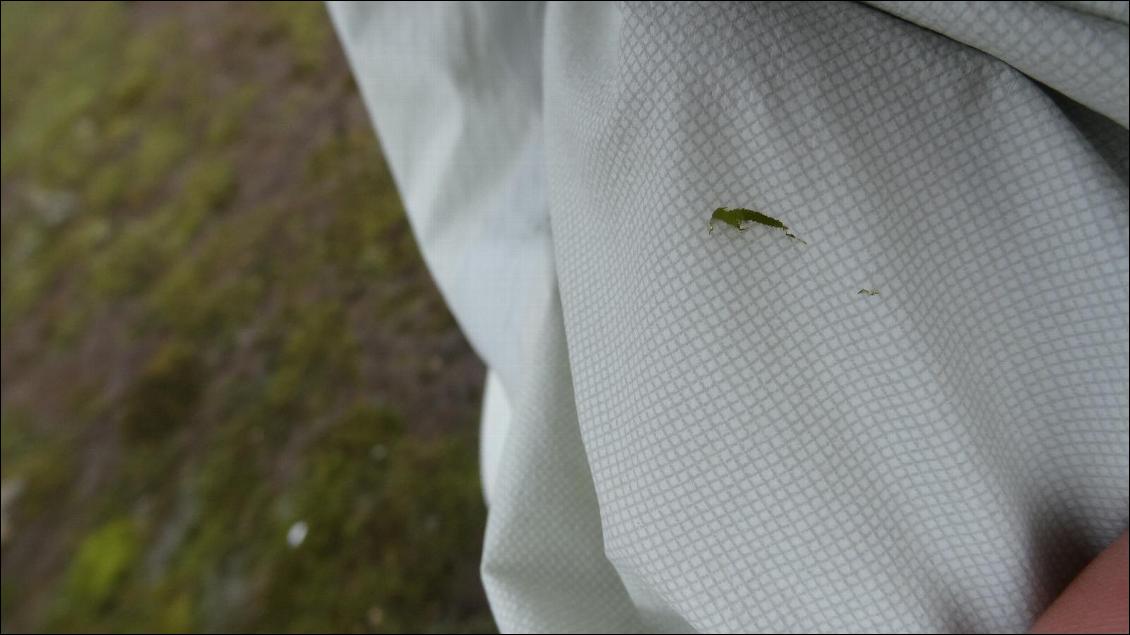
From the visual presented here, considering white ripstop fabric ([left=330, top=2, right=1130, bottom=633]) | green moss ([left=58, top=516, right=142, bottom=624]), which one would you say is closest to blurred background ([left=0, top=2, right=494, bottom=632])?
green moss ([left=58, top=516, right=142, bottom=624])

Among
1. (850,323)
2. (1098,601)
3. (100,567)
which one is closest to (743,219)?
(850,323)

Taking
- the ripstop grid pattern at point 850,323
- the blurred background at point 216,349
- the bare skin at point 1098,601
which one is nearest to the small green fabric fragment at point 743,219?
the ripstop grid pattern at point 850,323

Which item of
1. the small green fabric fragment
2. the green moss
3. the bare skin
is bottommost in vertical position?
the green moss

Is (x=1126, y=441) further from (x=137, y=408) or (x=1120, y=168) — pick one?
(x=137, y=408)

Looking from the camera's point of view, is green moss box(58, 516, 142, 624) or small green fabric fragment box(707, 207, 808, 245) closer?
small green fabric fragment box(707, 207, 808, 245)

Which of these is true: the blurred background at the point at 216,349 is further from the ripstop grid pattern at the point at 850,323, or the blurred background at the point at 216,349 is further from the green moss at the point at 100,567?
the ripstop grid pattern at the point at 850,323

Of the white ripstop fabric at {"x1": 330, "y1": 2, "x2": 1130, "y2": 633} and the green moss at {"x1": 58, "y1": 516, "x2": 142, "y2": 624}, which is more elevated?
the white ripstop fabric at {"x1": 330, "y1": 2, "x2": 1130, "y2": 633}

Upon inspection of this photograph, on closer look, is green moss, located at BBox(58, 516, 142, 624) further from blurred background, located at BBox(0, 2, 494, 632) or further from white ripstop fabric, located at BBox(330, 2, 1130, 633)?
white ripstop fabric, located at BBox(330, 2, 1130, 633)
